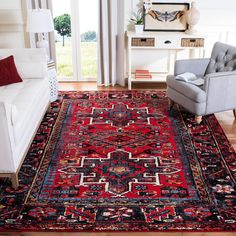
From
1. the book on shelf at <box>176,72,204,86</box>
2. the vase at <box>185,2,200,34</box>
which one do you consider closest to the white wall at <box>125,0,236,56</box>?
the vase at <box>185,2,200,34</box>

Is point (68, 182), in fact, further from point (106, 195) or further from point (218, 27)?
point (218, 27)

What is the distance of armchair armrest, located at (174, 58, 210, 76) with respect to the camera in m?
4.79

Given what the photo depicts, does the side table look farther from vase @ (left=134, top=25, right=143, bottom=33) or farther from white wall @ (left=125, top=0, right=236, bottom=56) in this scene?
white wall @ (left=125, top=0, right=236, bottom=56)

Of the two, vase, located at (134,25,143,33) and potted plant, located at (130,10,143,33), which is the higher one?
potted plant, located at (130,10,143,33)

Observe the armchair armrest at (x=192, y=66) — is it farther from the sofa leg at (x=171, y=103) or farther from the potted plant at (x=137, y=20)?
the potted plant at (x=137, y=20)

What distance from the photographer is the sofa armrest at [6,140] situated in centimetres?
295

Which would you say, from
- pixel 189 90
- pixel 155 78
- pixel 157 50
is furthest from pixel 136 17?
pixel 189 90

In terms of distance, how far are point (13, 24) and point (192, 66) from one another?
8.75 ft

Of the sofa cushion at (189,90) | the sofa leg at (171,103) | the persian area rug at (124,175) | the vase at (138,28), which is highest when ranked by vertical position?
the vase at (138,28)

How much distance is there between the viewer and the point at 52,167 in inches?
141

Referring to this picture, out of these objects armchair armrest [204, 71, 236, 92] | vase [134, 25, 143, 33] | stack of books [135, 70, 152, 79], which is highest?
vase [134, 25, 143, 33]

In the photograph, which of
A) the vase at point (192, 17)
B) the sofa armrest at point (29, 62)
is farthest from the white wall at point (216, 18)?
the sofa armrest at point (29, 62)

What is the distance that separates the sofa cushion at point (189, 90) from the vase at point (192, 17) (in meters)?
1.11

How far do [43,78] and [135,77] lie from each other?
1527 millimetres
